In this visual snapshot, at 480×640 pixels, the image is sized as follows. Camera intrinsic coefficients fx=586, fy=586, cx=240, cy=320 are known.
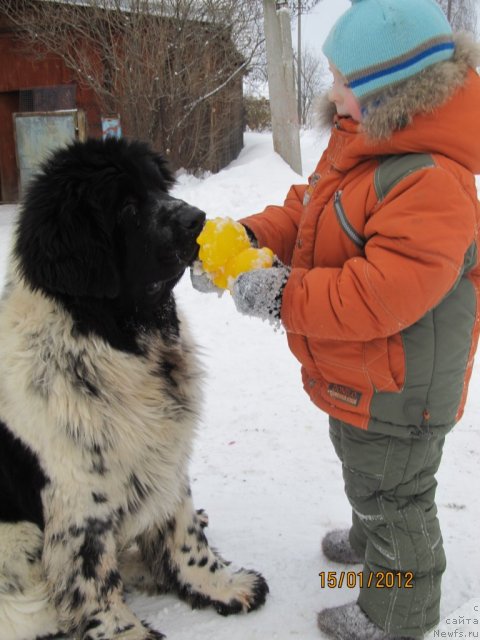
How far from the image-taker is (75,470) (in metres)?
1.88

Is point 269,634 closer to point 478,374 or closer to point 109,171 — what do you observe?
point 109,171

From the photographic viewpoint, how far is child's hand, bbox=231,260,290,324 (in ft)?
5.42

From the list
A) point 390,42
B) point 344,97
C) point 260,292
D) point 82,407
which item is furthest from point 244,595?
point 390,42

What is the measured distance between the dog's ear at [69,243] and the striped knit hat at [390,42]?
86 centimetres

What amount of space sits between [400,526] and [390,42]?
1.42 metres

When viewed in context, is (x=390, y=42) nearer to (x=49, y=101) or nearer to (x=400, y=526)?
(x=400, y=526)

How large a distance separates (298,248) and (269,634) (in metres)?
1.33

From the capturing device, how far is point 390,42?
1.53 metres

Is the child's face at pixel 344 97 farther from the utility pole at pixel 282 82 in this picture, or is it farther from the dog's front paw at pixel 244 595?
the utility pole at pixel 282 82

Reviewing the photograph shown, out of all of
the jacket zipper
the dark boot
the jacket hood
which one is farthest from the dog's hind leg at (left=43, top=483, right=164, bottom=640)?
the jacket hood

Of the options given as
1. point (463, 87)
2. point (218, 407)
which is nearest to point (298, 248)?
point (463, 87)

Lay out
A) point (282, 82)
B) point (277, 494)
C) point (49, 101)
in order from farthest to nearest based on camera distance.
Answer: point (49, 101), point (282, 82), point (277, 494)

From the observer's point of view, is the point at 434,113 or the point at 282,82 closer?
the point at 434,113

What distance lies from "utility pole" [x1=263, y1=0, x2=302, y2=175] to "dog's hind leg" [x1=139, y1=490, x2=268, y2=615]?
846 cm
